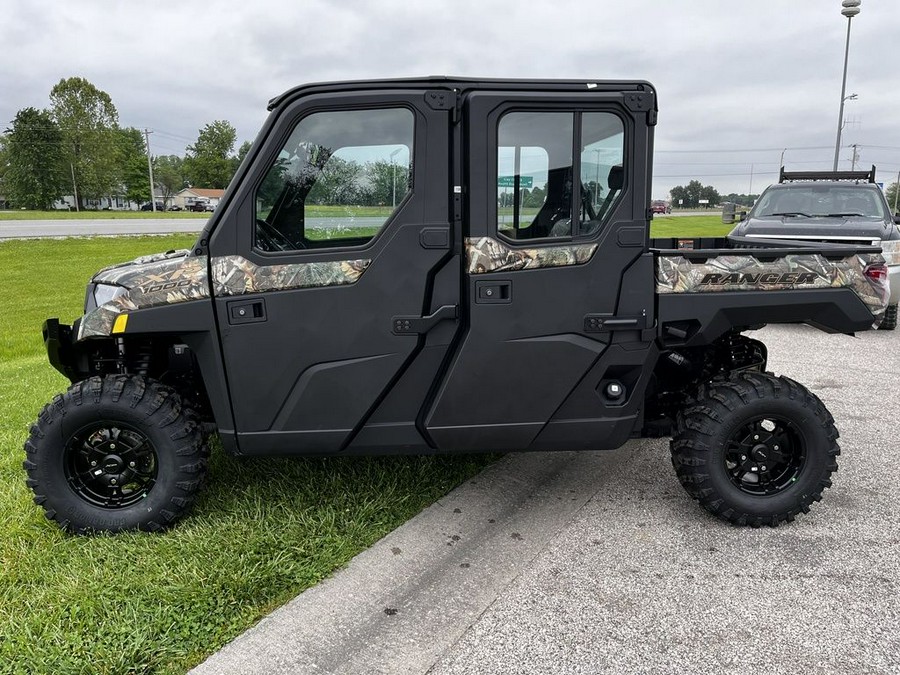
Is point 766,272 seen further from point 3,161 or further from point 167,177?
point 167,177

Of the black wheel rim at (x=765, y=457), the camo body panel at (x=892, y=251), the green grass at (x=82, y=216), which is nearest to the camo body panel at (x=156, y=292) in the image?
the black wheel rim at (x=765, y=457)

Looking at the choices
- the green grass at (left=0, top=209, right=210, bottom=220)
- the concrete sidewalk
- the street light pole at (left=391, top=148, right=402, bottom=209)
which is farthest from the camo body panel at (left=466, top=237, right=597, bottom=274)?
the green grass at (left=0, top=209, right=210, bottom=220)

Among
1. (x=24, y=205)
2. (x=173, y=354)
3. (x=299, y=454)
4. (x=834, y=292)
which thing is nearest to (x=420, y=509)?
(x=299, y=454)

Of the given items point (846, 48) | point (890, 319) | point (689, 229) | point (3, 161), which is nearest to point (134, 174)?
point (3, 161)

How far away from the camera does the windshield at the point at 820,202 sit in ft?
29.6

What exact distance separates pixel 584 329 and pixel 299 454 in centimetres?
151

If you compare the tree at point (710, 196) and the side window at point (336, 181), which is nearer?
the side window at point (336, 181)

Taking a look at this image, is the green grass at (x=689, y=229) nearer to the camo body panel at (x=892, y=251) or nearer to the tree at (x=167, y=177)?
the camo body panel at (x=892, y=251)

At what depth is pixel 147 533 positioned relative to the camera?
3.38 m

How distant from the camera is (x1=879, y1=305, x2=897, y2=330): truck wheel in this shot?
8930 mm

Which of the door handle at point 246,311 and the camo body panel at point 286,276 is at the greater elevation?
the camo body panel at point 286,276

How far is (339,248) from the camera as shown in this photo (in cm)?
317


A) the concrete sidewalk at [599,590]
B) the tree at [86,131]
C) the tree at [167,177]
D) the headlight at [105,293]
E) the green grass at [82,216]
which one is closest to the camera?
the concrete sidewalk at [599,590]

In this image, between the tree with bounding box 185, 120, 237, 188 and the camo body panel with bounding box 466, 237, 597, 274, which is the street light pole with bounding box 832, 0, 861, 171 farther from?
the tree with bounding box 185, 120, 237, 188
